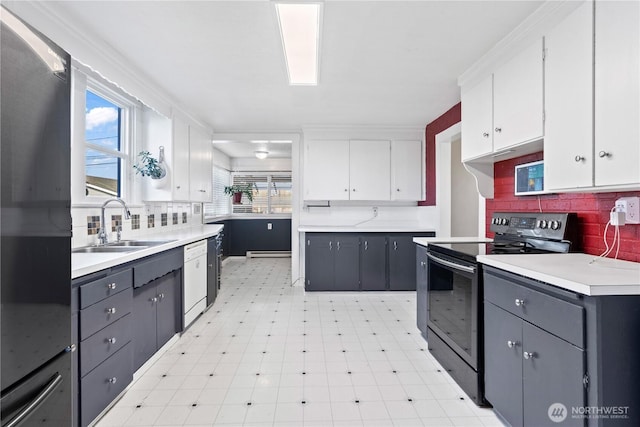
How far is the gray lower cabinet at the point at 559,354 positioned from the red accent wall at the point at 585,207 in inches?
24.9

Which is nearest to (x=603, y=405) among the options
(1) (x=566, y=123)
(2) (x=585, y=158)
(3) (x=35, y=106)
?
(2) (x=585, y=158)

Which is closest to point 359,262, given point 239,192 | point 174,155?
point 174,155

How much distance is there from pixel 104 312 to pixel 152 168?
65.3 inches

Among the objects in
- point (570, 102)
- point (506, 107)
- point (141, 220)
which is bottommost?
point (141, 220)

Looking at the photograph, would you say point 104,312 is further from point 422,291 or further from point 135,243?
point 422,291

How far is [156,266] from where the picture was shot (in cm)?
217

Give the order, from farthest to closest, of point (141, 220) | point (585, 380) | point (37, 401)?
point (141, 220) < point (585, 380) < point (37, 401)

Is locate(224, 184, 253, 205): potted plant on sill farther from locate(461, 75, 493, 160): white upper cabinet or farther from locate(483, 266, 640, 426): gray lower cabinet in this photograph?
locate(483, 266, 640, 426): gray lower cabinet

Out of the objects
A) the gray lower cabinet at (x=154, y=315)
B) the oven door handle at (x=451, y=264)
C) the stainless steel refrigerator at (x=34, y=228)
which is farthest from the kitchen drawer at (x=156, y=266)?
the oven door handle at (x=451, y=264)

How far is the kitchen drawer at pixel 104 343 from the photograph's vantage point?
145 centimetres

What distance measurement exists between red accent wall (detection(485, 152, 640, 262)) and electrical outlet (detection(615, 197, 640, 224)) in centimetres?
4

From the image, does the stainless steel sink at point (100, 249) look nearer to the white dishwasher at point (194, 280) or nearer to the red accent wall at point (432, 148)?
the white dishwasher at point (194, 280)

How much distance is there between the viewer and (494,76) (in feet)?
6.92

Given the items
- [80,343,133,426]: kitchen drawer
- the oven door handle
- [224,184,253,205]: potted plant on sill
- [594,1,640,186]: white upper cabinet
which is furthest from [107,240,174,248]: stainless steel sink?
[224,184,253,205]: potted plant on sill
